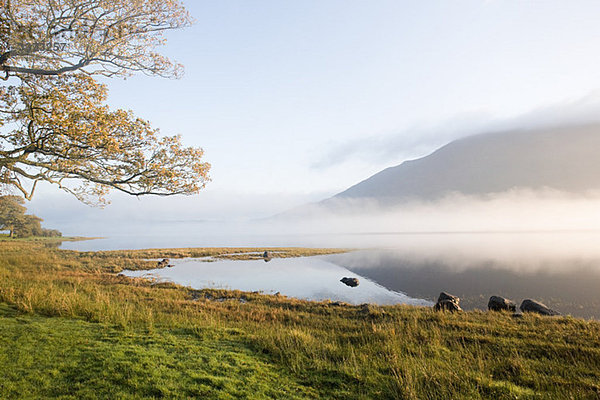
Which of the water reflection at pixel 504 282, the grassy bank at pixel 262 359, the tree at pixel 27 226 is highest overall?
the tree at pixel 27 226

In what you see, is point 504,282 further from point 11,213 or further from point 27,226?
point 27,226

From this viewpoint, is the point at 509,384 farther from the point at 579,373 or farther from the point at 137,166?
the point at 137,166

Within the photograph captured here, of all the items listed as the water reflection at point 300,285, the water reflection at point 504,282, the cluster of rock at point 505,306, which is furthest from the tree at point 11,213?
the cluster of rock at point 505,306

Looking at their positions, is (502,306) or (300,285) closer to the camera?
(502,306)

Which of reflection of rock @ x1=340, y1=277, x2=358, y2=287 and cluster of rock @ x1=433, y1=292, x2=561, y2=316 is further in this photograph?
reflection of rock @ x1=340, y1=277, x2=358, y2=287

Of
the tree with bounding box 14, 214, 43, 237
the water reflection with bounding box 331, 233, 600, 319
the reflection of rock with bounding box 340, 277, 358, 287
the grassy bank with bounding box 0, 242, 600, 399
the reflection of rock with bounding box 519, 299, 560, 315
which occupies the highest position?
the tree with bounding box 14, 214, 43, 237

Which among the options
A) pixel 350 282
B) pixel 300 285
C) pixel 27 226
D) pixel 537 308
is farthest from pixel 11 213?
pixel 537 308

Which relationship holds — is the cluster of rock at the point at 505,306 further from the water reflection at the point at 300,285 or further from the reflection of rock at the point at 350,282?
the reflection of rock at the point at 350,282

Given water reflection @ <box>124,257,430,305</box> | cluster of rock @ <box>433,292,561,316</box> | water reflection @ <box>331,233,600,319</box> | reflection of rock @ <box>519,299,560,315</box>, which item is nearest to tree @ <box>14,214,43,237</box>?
water reflection @ <box>124,257,430,305</box>

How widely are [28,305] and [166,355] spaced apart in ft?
26.6

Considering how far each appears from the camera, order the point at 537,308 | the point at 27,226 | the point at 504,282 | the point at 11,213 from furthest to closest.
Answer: the point at 27,226, the point at 11,213, the point at 504,282, the point at 537,308

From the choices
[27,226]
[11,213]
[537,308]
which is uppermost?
[11,213]

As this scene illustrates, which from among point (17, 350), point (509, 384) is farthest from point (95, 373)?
point (509, 384)

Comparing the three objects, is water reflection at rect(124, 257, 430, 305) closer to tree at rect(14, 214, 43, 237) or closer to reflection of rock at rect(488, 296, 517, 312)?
reflection of rock at rect(488, 296, 517, 312)
